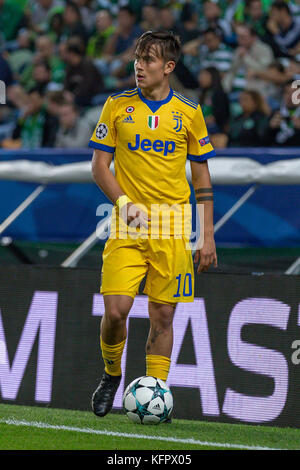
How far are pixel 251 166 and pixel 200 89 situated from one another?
2881 millimetres

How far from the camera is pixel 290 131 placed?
9.27 metres

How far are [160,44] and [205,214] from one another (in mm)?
985

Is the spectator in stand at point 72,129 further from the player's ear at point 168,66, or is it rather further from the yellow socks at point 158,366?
the yellow socks at point 158,366

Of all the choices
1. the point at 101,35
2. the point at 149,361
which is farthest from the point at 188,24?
the point at 149,361

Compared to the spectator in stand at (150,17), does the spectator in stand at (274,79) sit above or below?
below

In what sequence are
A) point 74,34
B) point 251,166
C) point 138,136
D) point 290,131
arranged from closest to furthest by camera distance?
point 138,136 → point 251,166 → point 290,131 → point 74,34

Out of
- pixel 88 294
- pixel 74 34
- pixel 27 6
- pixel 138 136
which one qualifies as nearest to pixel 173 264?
pixel 138 136

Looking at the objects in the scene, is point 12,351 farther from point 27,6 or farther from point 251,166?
point 27,6

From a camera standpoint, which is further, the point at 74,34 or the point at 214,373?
the point at 74,34

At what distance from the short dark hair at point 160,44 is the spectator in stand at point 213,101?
510cm

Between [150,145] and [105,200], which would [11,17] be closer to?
[105,200]

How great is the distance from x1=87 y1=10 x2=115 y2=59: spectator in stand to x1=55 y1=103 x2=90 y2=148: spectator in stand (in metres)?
1.55

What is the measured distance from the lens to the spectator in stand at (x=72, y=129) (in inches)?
418

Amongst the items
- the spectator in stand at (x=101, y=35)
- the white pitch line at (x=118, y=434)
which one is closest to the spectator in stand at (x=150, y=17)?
the spectator in stand at (x=101, y=35)
